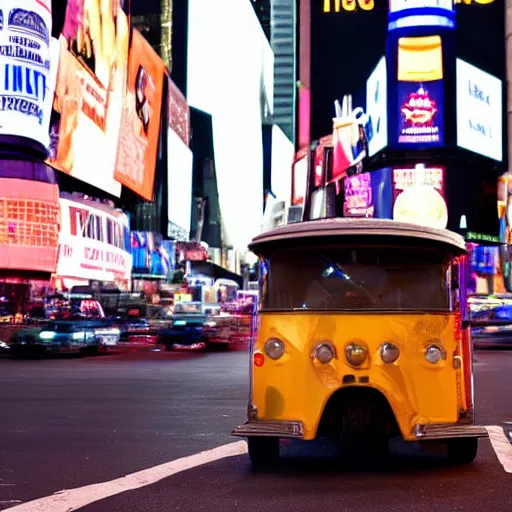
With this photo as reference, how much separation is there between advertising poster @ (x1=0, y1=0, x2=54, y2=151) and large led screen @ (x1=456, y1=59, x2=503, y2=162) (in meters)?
45.7

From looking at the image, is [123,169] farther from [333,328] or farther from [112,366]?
[333,328]

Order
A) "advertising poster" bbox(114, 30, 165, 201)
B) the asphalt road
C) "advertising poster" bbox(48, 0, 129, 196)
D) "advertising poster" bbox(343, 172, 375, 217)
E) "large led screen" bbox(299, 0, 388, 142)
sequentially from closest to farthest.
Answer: the asphalt road < "advertising poster" bbox(48, 0, 129, 196) < "advertising poster" bbox(114, 30, 165, 201) < "advertising poster" bbox(343, 172, 375, 217) < "large led screen" bbox(299, 0, 388, 142)

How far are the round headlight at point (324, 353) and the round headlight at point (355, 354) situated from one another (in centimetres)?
13

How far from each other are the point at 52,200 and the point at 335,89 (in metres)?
68.9

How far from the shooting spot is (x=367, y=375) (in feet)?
28.4

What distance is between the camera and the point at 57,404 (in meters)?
15.8

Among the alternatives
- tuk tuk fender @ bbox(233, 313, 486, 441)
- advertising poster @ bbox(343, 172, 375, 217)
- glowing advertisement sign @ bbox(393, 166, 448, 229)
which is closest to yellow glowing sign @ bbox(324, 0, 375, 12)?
advertising poster @ bbox(343, 172, 375, 217)

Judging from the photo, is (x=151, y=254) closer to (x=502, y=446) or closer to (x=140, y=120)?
(x=140, y=120)

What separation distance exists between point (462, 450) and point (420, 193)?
8488 cm

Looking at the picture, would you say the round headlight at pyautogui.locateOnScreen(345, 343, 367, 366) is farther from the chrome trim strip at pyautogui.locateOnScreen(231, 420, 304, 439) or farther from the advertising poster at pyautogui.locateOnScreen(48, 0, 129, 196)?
the advertising poster at pyautogui.locateOnScreen(48, 0, 129, 196)

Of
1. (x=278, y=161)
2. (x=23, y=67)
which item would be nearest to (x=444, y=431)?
(x=23, y=67)

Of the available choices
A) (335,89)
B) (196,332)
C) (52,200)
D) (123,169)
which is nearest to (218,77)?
(335,89)

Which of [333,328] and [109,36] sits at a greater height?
[109,36]

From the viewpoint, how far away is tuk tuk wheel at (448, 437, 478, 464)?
30.0ft
